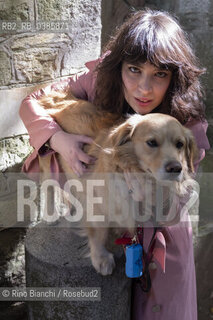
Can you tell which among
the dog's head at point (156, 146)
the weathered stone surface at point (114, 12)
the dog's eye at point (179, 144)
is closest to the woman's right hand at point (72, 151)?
the dog's head at point (156, 146)

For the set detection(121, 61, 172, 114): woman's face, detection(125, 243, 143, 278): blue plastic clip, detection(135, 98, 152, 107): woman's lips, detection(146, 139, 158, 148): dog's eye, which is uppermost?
detection(121, 61, 172, 114): woman's face

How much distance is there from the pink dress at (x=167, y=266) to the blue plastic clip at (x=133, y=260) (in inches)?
3.1

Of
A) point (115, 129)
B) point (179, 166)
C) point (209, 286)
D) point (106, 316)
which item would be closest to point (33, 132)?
point (115, 129)

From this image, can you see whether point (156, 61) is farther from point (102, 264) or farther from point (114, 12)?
point (114, 12)

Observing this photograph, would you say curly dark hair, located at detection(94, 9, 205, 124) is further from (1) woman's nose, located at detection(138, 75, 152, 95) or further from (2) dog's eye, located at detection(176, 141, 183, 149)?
(2) dog's eye, located at detection(176, 141, 183, 149)

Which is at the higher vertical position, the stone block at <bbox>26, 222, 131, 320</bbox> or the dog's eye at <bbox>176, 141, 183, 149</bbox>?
the dog's eye at <bbox>176, 141, 183, 149</bbox>

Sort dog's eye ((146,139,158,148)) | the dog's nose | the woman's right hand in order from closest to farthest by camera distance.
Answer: the dog's nose, dog's eye ((146,139,158,148)), the woman's right hand

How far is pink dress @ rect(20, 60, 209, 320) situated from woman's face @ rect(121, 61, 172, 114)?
0.83 feet

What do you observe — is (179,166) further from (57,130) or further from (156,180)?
(57,130)

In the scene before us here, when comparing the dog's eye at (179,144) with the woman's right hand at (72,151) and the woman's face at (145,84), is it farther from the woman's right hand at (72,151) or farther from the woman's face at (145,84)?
the woman's right hand at (72,151)

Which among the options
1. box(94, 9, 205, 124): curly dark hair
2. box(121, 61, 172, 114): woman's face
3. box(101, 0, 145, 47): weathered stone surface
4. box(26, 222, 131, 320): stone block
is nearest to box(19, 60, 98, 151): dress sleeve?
box(94, 9, 205, 124): curly dark hair

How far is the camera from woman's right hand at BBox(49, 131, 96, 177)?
201 centimetres

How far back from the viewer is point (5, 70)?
227 cm

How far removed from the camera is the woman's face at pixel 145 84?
187cm
